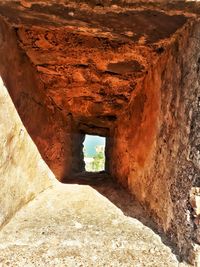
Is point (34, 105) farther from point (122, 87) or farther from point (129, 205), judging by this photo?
point (129, 205)

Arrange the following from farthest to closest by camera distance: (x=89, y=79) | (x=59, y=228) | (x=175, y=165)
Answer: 1. (x=89, y=79)
2. (x=59, y=228)
3. (x=175, y=165)

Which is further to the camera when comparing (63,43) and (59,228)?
(63,43)

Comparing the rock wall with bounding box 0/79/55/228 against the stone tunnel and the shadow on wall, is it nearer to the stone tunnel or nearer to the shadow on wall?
the stone tunnel

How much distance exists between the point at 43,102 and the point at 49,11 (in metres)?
1.04

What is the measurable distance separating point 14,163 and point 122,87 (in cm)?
116

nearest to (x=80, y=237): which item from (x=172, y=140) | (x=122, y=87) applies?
(x=172, y=140)

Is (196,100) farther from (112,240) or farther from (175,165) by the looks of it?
(112,240)

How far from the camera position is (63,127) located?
9.23 ft

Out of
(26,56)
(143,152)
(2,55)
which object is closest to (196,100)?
(143,152)

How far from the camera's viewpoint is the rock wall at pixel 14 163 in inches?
51.6

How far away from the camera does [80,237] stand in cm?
133

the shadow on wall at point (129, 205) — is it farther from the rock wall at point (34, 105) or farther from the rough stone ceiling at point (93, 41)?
the rough stone ceiling at point (93, 41)

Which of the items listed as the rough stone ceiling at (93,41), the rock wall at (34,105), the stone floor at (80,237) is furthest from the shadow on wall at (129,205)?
the rough stone ceiling at (93,41)

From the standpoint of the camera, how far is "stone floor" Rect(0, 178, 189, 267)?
116cm
